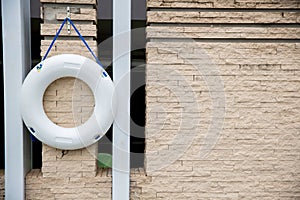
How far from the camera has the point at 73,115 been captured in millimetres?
2373

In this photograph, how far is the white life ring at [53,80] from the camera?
2.23m

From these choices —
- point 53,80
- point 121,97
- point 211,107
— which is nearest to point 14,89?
Result: point 53,80

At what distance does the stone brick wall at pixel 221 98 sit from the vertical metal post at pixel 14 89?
0.96 m

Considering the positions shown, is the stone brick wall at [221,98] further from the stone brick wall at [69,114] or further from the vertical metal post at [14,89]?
the vertical metal post at [14,89]

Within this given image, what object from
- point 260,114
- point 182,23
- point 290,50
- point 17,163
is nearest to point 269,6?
point 290,50

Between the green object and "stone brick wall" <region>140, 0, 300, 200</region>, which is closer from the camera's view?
"stone brick wall" <region>140, 0, 300, 200</region>

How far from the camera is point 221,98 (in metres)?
2.41

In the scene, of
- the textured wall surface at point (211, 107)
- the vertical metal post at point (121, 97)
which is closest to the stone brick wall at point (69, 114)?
the textured wall surface at point (211, 107)

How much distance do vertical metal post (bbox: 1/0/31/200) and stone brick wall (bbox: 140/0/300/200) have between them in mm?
965

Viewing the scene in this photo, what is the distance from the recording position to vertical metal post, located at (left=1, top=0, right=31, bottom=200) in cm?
229

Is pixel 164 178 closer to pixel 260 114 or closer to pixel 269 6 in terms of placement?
pixel 260 114

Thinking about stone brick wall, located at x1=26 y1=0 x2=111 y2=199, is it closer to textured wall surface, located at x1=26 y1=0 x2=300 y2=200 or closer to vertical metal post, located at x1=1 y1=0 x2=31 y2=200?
textured wall surface, located at x1=26 y1=0 x2=300 y2=200

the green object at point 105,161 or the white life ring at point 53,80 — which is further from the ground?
the white life ring at point 53,80

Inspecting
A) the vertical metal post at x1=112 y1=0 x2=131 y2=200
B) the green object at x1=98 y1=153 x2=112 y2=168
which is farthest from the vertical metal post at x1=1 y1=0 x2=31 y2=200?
the vertical metal post at x1=112 y1=0 x2=131 y2=200
